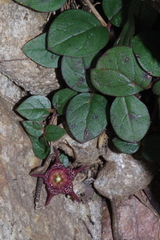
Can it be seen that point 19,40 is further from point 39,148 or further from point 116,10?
point 39,148

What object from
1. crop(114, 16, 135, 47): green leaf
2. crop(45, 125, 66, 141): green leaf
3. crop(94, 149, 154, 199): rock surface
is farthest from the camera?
crop(94, 149, 154, 199): rock surface

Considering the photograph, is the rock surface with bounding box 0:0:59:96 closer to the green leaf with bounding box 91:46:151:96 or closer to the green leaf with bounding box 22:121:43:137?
the green leaf with bounding box 22:121:43:137

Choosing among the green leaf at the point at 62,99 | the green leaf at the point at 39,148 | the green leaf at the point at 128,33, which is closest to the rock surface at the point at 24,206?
the green leaf at the point at 39,148

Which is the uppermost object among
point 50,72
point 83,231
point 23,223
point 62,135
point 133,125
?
point 50,72

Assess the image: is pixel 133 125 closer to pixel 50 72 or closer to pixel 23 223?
pixel 50 72

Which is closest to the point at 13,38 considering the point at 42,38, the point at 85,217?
the point at 42,38

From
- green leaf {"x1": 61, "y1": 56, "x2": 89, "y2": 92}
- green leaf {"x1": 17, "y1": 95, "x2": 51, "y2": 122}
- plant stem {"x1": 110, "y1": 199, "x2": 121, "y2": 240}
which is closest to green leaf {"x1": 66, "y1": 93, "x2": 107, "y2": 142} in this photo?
green leaf {"x1": 61, "y1": 56, "x2": 89, "y2": 92}

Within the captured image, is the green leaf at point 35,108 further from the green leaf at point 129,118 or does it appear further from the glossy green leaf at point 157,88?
the glossy green leaf at point 157,88
